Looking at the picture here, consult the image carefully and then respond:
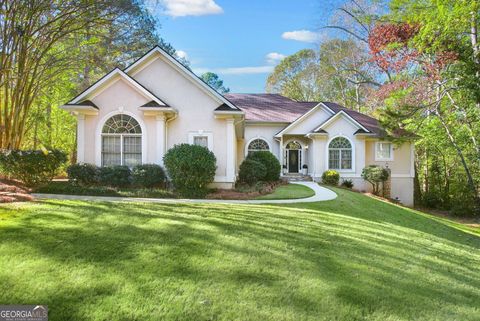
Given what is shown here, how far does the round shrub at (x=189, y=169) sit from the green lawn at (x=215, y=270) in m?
5.51

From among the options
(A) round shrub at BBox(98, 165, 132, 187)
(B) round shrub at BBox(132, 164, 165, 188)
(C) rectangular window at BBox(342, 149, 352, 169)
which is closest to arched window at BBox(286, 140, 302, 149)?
(C) rectangular window at BBox(342, 149, 352, 169)

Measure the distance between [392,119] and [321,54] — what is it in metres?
19.9

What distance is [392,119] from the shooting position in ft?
56.4

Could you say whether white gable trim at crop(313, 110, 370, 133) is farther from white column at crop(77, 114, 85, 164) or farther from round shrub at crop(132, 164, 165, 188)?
white column at crop(77, 114, 85, 164)

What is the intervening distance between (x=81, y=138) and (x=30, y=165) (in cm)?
253

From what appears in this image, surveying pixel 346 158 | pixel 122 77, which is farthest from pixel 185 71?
pixel 346 158

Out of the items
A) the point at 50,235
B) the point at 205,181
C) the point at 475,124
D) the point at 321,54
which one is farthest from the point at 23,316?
the point at 321,54

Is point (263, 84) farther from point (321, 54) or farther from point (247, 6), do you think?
point (247, 6)

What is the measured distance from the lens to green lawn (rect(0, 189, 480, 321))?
3.73 m

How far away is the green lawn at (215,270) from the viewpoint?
12.3 feet

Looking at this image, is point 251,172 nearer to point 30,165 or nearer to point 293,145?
point 293,145

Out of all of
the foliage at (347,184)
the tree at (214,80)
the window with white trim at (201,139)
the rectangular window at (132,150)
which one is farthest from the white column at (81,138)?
the tree at (214,80)

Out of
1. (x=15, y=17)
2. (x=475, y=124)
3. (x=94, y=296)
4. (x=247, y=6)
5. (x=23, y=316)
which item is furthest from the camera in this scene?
(x=475, y=124)

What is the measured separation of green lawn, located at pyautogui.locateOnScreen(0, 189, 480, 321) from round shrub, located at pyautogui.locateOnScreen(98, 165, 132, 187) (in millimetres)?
5736
